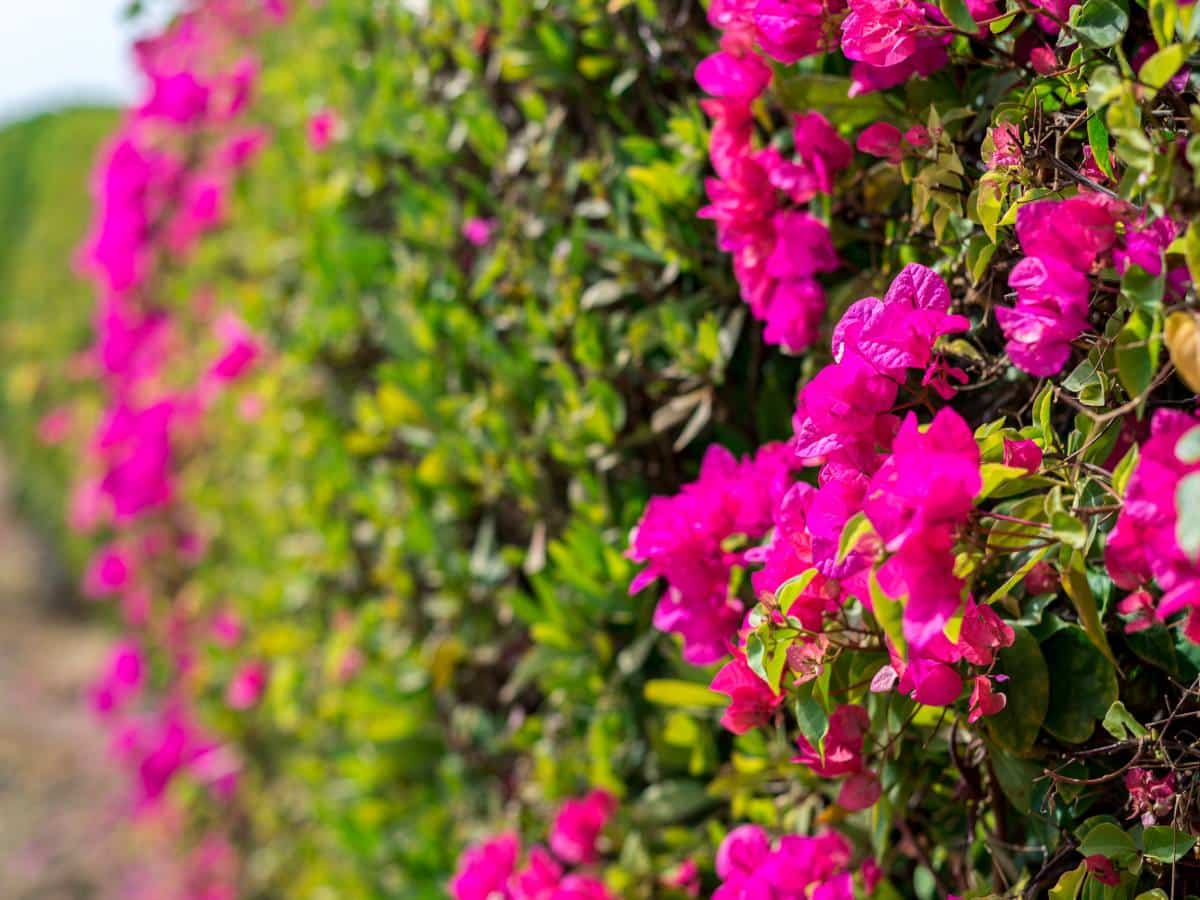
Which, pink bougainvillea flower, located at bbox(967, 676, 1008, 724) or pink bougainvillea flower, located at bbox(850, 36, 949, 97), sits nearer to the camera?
pink bougainvillea flower, located at bbox(967, 676, 1008, 724)

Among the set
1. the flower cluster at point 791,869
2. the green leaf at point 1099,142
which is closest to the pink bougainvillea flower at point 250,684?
the flower cluster at point 791,869

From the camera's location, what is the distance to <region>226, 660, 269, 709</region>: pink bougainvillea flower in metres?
3.20

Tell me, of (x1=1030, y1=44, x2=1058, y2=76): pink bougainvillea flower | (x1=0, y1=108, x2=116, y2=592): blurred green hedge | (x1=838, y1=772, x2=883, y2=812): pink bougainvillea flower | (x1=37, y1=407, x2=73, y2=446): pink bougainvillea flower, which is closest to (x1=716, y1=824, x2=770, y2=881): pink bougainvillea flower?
(x1=838, y1=772, x2=883, y2=812): pink bougainvillea flower

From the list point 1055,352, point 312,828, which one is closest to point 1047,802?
point 1055,352

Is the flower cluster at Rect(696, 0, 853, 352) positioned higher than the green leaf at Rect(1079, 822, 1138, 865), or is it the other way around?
the flower cluster at Rect(696, 0, 853, 352)

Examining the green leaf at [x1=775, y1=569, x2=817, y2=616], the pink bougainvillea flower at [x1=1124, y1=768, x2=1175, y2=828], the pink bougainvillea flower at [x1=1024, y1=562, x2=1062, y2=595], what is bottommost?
the pink bougainvillea flower at [x1=1124, y1=768, x2=1175, y2=828]

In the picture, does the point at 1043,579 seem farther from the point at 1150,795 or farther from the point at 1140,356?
the point at 1140,356

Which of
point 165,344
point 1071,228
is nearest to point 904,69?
point 1071,228

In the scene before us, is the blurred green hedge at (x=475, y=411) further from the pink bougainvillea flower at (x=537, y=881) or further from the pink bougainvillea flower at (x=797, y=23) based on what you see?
the pink bougainvillea flower at (x=797, y=23)

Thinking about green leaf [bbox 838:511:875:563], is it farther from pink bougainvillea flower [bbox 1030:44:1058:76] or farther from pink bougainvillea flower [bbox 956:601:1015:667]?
pink bougainvillea flower [bbox 1030:44:1058:76]

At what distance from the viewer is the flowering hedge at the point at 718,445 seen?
0.89 meters

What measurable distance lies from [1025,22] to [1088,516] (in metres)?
0.47

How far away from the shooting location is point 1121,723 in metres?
0.96

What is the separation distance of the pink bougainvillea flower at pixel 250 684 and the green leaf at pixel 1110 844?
8.63ft
